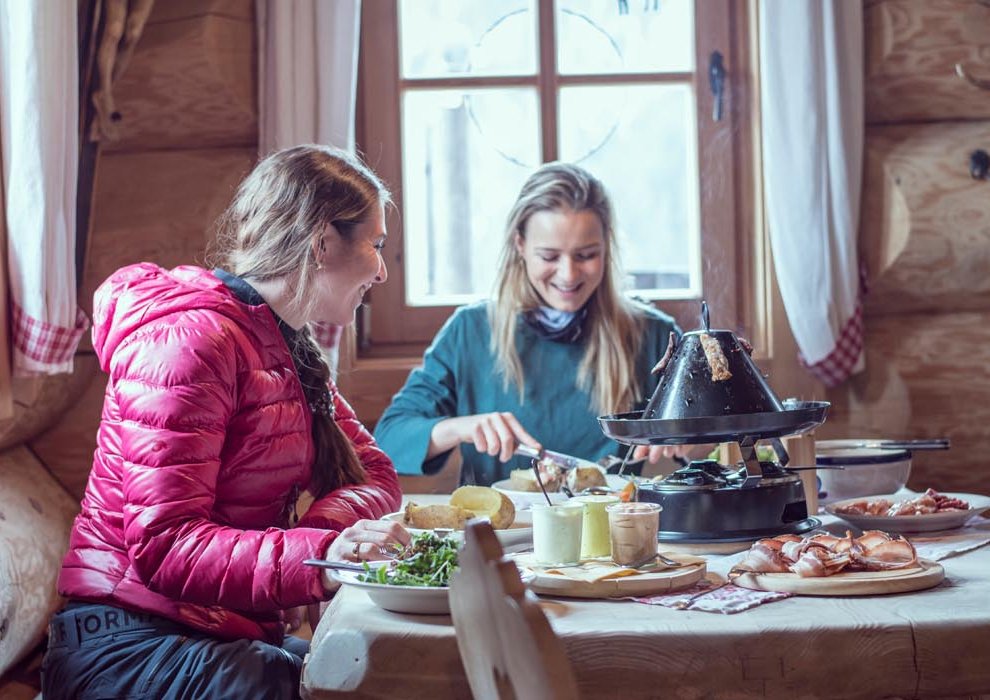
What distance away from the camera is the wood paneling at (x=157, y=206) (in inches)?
135

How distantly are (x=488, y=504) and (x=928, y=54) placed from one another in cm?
225

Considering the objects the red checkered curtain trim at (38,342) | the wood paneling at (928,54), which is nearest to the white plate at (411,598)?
the red checkered curtain trim at (38,342)

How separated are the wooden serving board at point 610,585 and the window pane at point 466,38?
234 cm

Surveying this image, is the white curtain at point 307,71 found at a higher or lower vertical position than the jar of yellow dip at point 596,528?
higher

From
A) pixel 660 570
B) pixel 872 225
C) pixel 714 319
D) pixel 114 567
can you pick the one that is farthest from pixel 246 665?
pixel 872 225

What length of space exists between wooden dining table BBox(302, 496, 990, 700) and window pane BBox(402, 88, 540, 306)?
2.35 metres

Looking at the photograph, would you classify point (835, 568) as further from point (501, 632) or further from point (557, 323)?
point (557, 323)

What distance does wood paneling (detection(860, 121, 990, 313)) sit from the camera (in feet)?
11.5

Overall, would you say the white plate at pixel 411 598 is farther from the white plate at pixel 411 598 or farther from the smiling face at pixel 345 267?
the smiling face at pixel 345 267

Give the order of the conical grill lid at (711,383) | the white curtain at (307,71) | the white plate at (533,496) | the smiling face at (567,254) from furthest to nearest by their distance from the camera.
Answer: the white curtain at (307,71) → the smiling face at (567,254) → the white plate at (533,496) → the conical grill lid at (711,383)

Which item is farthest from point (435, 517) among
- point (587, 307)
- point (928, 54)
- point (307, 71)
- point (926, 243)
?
point (928, 54)

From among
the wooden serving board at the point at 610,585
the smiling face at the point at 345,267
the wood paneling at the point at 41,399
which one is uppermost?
the smiling face at the point at 345,267

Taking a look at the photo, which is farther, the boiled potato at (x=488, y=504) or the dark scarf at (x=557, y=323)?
the dark scarf at (x=557, y=323)

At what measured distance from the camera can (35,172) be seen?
2.66 meters
